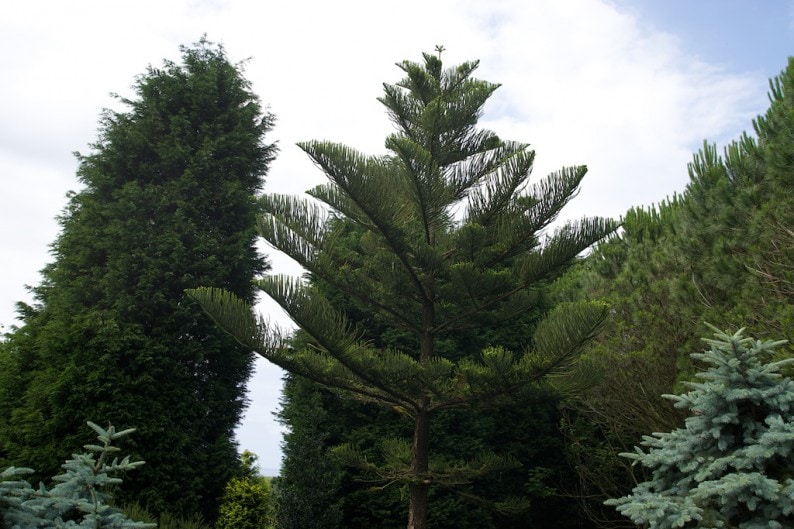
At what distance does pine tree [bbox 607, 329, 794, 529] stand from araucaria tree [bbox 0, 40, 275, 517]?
4.64 m

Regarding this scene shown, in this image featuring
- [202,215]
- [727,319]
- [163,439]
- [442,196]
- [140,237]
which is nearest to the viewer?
[727,319]

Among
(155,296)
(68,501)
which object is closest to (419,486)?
(155,296)

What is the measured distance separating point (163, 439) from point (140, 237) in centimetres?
238

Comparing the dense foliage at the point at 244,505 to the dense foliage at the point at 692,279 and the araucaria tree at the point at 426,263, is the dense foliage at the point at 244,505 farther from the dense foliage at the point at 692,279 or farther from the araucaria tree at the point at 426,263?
the dense foliage at the point at 692,279

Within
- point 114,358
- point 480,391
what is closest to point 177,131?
point 114,358

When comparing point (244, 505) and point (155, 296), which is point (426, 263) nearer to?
point (155, 296)

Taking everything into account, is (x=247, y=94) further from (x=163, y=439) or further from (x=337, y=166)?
(x=163, y=439)

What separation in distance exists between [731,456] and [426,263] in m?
3.43

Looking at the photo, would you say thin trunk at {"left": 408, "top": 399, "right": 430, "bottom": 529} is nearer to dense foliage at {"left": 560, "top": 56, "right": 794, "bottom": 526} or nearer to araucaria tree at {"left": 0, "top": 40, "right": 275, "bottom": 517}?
dense foliage at {"left": 560, "top": 56, "right": 794, "bottom": 526}

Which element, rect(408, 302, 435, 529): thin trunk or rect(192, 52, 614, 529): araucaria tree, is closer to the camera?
rect(192, 52, 614, 529): araucaria tree

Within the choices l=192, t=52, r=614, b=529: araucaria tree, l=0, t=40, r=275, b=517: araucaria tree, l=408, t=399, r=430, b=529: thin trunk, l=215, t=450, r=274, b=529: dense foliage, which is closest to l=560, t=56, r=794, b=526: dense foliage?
l=192, t=52, r=614, b=529: araucaria tree

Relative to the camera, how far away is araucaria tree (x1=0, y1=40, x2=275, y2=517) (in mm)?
6871

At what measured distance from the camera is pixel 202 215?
27.6ft

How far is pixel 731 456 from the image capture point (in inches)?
143
